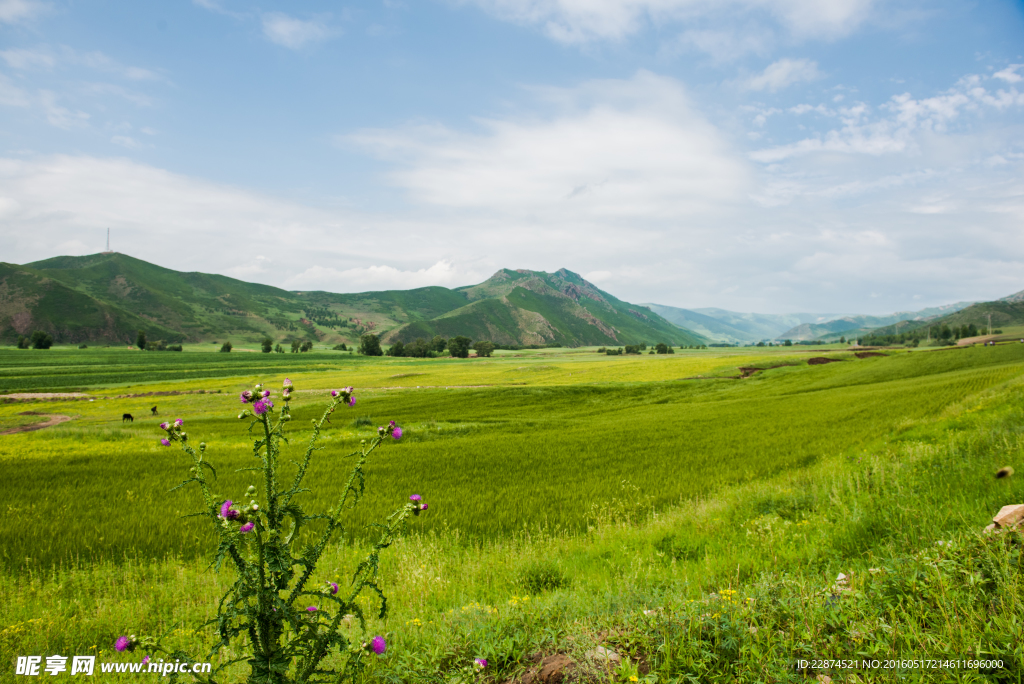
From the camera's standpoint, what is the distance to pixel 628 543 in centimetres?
831

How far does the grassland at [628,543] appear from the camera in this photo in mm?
3828

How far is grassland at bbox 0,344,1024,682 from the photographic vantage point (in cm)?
383

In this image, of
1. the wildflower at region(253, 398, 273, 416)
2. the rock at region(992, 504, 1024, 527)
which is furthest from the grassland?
A: the wildflower at region(253, 398, 273, 416)

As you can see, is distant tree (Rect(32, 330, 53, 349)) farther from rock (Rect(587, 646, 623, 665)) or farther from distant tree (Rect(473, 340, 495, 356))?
rock (Rect(587, 646, 623, 665))

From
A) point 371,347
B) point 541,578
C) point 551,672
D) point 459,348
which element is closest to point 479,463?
point 541,578

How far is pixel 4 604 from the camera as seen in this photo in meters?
6.23

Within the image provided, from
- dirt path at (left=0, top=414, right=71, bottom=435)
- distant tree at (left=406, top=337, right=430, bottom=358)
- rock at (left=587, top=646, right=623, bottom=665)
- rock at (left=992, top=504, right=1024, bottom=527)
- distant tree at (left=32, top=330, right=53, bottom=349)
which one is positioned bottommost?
dirt path at (left=0, top=414, right=71, bottom=435)

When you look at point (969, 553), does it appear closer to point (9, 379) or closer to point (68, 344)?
point (9, 379)

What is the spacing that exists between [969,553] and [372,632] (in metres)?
6.39

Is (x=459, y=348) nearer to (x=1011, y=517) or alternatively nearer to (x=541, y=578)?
(x=541, y=578)

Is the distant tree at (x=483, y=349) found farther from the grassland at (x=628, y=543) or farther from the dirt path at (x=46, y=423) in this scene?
the grassland at (x=628, y=543)

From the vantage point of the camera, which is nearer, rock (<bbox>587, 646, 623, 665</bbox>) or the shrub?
rock (<bbox>587, 646, 623, 665</bbox>)

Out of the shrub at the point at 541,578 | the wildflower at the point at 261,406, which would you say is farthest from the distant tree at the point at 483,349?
the wildflower at the point at 261,406

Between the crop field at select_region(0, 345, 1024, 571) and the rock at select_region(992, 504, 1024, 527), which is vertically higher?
the rock at select_region(992, 504, 1024, 527)
